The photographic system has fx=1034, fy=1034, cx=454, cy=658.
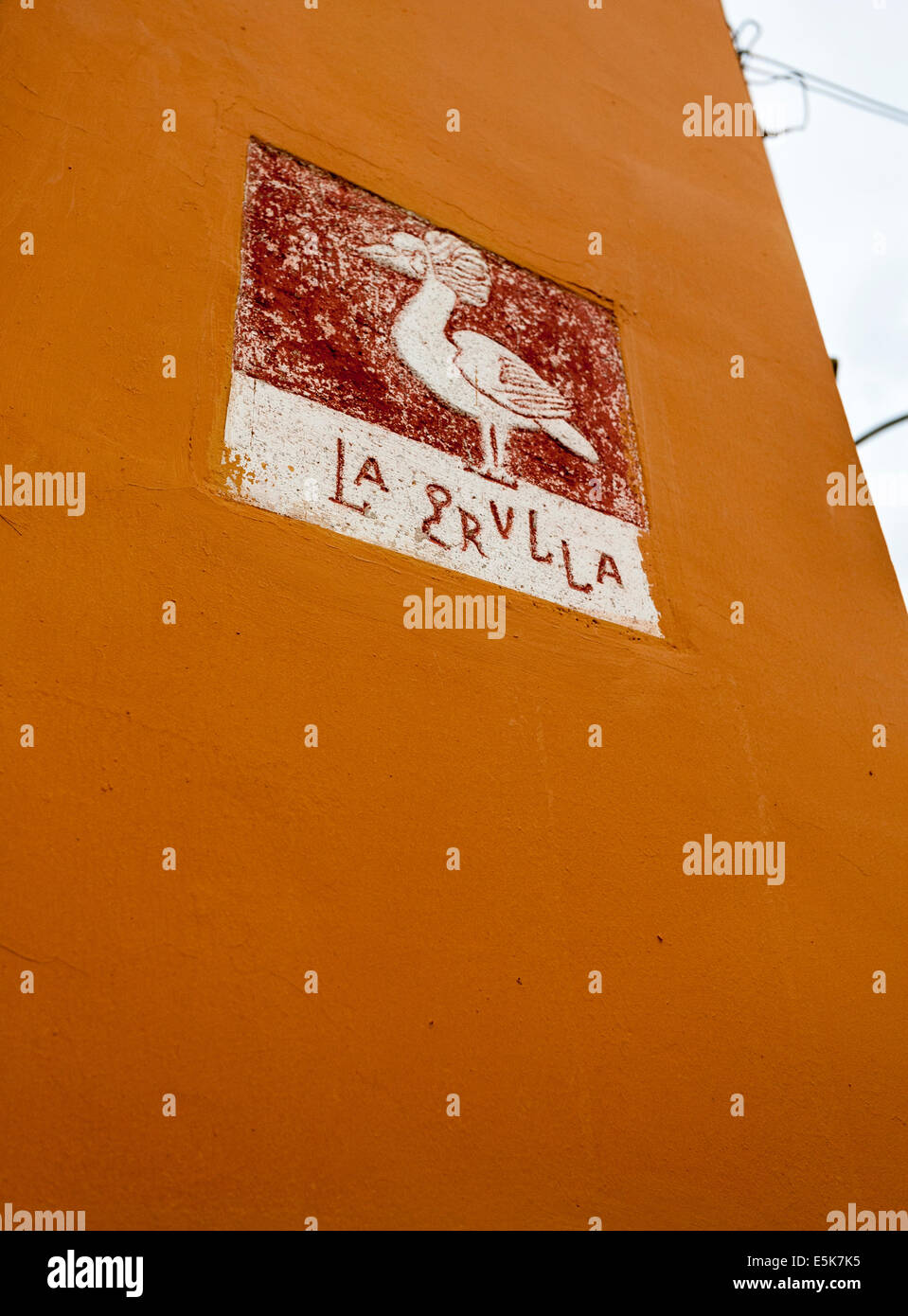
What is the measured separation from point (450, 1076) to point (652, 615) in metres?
1.31

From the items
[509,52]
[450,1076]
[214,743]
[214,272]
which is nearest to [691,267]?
[509,52]

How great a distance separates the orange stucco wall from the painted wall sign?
76 millimetres

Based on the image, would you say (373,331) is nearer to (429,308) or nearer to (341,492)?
(429,308)

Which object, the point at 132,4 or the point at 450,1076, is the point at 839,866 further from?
the point at 132,4

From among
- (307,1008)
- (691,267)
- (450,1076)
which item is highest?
(691,267)

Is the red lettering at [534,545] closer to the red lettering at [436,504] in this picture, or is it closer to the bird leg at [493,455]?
the bird leg at [493,455]

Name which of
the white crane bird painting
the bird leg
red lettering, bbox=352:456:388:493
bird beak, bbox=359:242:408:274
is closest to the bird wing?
the white crane bird painting

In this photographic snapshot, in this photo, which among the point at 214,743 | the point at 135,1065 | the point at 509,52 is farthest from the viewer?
the point at 509,52

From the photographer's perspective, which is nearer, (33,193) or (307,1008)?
(307,1008)

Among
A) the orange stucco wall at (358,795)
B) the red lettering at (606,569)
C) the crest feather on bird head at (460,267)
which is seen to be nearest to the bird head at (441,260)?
the crest feather on bird head at (460,267)

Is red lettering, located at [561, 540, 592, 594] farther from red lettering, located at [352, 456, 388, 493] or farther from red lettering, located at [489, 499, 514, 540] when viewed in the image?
red lettering, located at [352, 456, 388, 493]

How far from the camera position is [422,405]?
2.52 m

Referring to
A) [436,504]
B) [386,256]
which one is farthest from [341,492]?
[386,256]

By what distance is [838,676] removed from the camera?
120 inches
